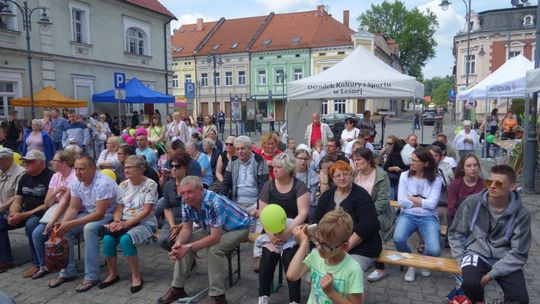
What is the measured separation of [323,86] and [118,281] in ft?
21.0

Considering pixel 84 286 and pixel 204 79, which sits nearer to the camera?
pixel 84 286

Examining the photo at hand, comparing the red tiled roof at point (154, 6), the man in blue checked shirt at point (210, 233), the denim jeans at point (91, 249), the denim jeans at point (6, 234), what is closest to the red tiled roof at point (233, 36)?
the red tiled roof at point (154, 6)

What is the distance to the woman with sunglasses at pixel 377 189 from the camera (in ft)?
14.5

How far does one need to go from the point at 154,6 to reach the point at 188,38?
103 feet

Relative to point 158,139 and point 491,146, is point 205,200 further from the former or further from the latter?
point 491,146

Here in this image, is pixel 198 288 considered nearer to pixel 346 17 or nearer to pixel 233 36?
pixel 233 36

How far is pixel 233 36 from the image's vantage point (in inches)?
2013

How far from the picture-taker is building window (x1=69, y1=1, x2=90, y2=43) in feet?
61.8

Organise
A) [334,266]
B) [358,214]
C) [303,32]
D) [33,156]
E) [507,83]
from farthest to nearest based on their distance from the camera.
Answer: [303,32], [507,83], [33,156], [358,214], [334,266]

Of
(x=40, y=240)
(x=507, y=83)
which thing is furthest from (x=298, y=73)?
(x=40, y=240)

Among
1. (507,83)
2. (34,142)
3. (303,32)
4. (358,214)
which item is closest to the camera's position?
(358,214)

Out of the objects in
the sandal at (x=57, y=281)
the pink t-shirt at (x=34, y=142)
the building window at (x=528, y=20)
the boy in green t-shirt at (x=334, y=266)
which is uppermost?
the building window at (x=528, y=20)

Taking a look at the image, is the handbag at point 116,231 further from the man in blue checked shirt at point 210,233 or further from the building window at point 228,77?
the building window at point 228,77

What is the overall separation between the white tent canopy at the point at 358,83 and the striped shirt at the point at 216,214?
18.8 feet
